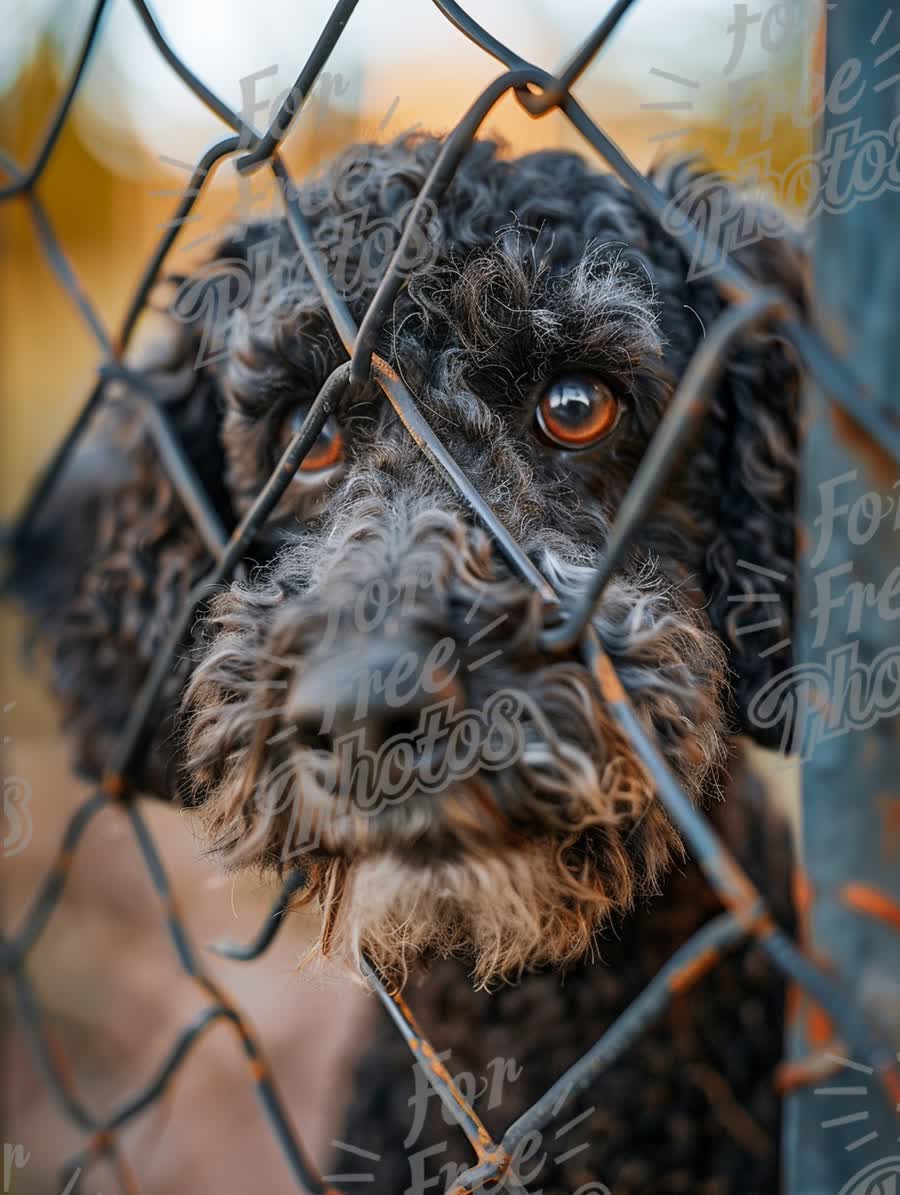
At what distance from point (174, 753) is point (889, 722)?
115cm

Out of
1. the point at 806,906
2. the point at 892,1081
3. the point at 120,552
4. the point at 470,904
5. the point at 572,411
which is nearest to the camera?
the point at 892,1081

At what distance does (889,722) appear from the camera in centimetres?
66

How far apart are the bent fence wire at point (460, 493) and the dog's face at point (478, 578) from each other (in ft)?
0.29

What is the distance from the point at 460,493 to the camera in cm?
96

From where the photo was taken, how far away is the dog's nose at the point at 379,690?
34.5 inches

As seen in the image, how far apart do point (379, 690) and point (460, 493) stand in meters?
0.21

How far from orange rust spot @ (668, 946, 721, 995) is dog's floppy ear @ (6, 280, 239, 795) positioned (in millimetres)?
1173

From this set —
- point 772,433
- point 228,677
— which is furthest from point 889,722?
point 772,433

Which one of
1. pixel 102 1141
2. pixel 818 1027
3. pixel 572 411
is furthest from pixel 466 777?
pixel 102 1141

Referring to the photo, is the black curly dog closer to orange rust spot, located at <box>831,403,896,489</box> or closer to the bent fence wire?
the bent fence wire

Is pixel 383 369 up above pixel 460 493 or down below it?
above

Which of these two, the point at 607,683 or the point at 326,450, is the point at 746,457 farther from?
the point at 607,683

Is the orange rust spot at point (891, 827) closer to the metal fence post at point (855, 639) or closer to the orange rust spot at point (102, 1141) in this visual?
the metal fence post at point (855, 639)

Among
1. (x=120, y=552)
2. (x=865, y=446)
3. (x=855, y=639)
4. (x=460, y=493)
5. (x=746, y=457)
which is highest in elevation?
(x=120, y=552)
